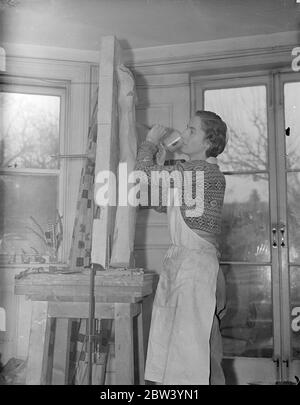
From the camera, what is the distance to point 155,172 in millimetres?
1024

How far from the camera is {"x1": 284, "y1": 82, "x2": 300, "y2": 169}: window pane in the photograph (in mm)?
1633

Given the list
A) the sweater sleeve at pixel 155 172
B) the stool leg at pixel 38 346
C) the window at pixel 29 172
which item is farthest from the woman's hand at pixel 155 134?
the window at pixel 29 172

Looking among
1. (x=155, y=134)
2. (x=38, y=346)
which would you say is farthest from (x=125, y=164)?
(x=38, y=346)

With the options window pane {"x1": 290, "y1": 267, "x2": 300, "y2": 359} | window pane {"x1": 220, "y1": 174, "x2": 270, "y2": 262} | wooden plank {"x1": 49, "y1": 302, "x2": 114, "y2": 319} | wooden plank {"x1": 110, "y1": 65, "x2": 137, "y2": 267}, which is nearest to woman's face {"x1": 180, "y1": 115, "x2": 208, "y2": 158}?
wooden plank {"x1": 110, "y1": 65, "x2": 137, "y2": 267}

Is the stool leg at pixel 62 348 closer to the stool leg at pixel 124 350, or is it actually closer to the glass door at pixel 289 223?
the stool leg at pixel 124 350

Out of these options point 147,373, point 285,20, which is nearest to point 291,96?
point 285,20

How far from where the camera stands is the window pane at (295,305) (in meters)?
1.61

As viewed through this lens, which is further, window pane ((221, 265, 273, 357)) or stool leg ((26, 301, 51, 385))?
window pane ((221, 265, 273, 357))

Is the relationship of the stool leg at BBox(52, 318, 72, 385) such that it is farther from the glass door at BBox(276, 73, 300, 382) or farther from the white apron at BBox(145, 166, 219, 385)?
the glass door at BBox(276, 73, 300, 382)

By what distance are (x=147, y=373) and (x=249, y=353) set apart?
76 cm

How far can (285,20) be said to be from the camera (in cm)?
155

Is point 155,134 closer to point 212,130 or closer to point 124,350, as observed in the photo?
point 212,130

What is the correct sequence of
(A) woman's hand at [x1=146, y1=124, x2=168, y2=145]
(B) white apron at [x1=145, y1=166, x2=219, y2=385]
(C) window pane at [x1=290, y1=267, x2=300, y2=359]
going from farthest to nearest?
(C) window pane at [x1=290, y1=267, x2=300, y2=359], (A) woman's hand at [x1=146, y1=124, x2=168, y2=145], (B) white apron at [x1=145, y1=166, x2=219, y2=385]

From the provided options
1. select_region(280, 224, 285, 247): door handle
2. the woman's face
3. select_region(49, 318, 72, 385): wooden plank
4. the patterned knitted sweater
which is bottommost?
select_region(49, 318, 72, 385): wooden plank
